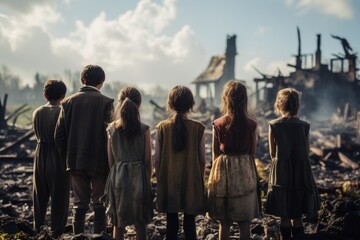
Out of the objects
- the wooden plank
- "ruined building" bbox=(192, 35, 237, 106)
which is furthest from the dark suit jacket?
"ruined building" bbox=(192, 35, 237, 106)

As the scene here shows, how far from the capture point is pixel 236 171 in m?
4.02

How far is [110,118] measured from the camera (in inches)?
169

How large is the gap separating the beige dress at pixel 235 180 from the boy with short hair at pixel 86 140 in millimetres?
1351

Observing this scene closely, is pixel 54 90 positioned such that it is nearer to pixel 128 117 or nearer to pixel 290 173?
pixel 128 117

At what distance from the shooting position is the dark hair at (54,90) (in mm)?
4629

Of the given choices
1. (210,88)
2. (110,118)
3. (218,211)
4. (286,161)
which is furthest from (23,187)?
(210,88)

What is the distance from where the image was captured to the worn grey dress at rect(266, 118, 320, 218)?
4129mm

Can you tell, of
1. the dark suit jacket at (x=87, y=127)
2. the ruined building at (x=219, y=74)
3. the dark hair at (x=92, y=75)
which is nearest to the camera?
the dark suit jacket at (x=87, y=127)

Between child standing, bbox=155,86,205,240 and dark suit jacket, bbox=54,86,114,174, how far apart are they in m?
0.74

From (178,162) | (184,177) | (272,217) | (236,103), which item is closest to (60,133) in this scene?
(178,162)

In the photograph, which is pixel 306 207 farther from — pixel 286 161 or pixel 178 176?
pixel 178 176

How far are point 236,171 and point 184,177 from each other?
0.59 metres

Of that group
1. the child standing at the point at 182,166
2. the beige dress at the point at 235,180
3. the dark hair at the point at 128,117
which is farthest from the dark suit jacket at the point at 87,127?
the beige dress at the point at 235,180

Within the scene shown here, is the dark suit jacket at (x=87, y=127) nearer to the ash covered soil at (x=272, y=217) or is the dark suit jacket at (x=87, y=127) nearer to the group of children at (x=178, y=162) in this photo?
the group of children at (x=178, y=162)
